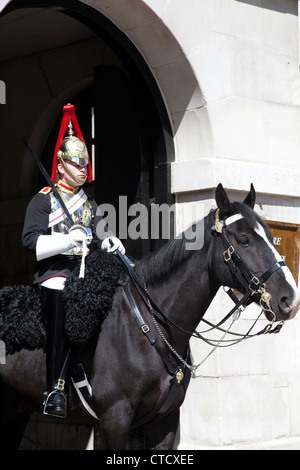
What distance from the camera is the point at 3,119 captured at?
9.12 m

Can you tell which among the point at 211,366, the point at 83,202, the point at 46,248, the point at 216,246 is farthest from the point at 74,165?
the point at 211,366

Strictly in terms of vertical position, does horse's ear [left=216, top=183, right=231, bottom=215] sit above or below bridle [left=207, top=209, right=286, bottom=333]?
above

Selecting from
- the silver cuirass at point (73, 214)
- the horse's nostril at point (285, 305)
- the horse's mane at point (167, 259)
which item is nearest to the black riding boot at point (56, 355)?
the silver cuirass at point (73, 214)

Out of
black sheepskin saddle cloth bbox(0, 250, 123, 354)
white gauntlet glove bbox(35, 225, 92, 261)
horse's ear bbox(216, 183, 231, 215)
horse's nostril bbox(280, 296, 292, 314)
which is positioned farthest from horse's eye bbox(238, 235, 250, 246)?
white gauntlet glove bbox(35, 225, 92, 261)

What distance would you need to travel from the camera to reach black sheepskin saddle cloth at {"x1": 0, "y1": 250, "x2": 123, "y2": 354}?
4855mm

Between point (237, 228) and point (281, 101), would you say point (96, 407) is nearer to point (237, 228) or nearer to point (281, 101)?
point (237, 228)

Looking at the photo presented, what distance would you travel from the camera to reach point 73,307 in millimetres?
4891

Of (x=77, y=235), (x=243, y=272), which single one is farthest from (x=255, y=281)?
(x=77, y=235)

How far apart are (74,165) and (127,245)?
1.70m

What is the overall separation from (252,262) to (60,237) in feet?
3.70

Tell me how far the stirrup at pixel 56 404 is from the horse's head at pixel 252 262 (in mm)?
1163

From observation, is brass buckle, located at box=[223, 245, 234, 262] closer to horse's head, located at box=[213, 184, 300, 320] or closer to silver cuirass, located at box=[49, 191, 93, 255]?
horse's head, located at box=[213, 184, 300, 320]
